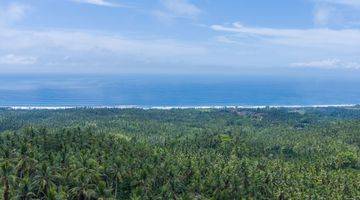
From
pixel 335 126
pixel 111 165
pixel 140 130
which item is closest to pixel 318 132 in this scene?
pixel 335 126

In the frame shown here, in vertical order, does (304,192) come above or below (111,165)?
below

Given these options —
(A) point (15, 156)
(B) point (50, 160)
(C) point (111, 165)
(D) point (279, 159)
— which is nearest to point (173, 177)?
(C) point (111, 165)

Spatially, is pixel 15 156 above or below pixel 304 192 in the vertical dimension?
above

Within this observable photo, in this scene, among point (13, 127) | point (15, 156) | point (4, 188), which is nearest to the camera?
point (4, 188)

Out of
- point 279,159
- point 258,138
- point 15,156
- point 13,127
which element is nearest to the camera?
point 15,156

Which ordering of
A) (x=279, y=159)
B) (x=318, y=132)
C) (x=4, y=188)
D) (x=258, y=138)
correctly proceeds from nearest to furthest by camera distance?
(x=4, y=188)
(x=279, y=159)
(x=258, y=138)
(x=318, y=132)

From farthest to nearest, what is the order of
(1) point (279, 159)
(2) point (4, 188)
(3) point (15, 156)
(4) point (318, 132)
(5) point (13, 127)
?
1. (5) point (13, 127)
2. (4) point (318, 132)
3. (1) point (279, 159)
4. (3) point (15, 156)
5. (2) point (4, 188)

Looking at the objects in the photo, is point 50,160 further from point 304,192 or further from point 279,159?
point 279,159

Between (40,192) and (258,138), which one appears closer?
(40,192)

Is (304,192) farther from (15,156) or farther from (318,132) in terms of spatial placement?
(318,132)
